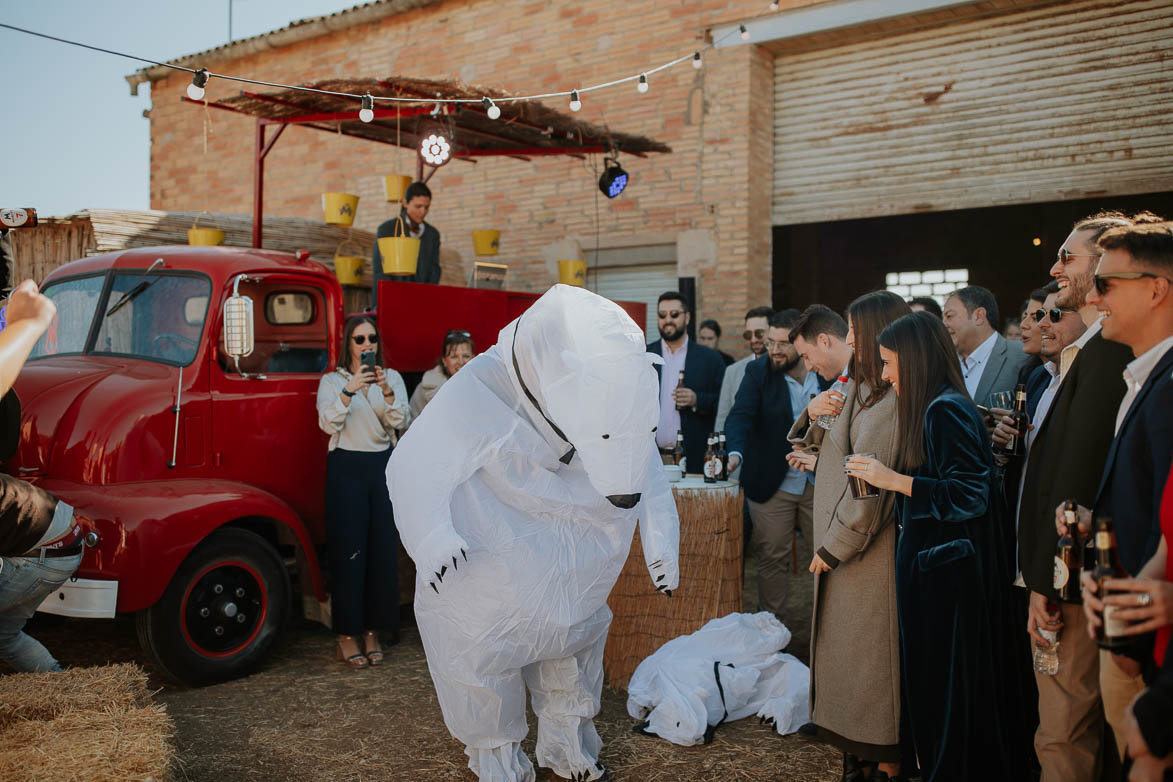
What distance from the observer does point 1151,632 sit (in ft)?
7.27

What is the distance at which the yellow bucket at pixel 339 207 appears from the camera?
8562 mm

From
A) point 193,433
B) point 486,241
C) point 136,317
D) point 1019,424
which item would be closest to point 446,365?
point 193,433

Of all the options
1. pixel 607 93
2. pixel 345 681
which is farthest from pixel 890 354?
pixel 607 93

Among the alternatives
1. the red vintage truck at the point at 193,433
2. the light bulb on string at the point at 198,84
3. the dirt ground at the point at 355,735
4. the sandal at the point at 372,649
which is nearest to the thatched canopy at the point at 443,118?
the light bulb on string at the point at 198,84

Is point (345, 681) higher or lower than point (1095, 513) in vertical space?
lower

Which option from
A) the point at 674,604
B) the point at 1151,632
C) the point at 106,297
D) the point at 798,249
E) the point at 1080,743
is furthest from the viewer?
the point at 798,249

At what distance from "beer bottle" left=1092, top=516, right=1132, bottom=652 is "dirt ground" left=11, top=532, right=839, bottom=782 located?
204cm

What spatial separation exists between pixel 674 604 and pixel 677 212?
256 inches

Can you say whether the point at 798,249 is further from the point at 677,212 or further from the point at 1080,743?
the point at 1080,743

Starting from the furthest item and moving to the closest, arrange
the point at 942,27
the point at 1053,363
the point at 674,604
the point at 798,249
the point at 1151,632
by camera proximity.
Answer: the point at 798,249
the point at 942,27
the point at 674,604
the point at 1053,363
the point at 1151,632

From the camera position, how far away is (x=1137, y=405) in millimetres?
2355

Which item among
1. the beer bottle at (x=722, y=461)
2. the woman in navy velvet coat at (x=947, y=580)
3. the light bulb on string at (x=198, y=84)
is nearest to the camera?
the woman in navy velvet coat at (x=947, y=580)

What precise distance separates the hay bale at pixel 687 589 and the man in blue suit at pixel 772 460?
0.62 metres

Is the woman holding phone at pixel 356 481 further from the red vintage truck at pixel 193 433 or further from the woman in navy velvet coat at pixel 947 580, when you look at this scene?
the woman in navy velvet coat at pixel 947 580
